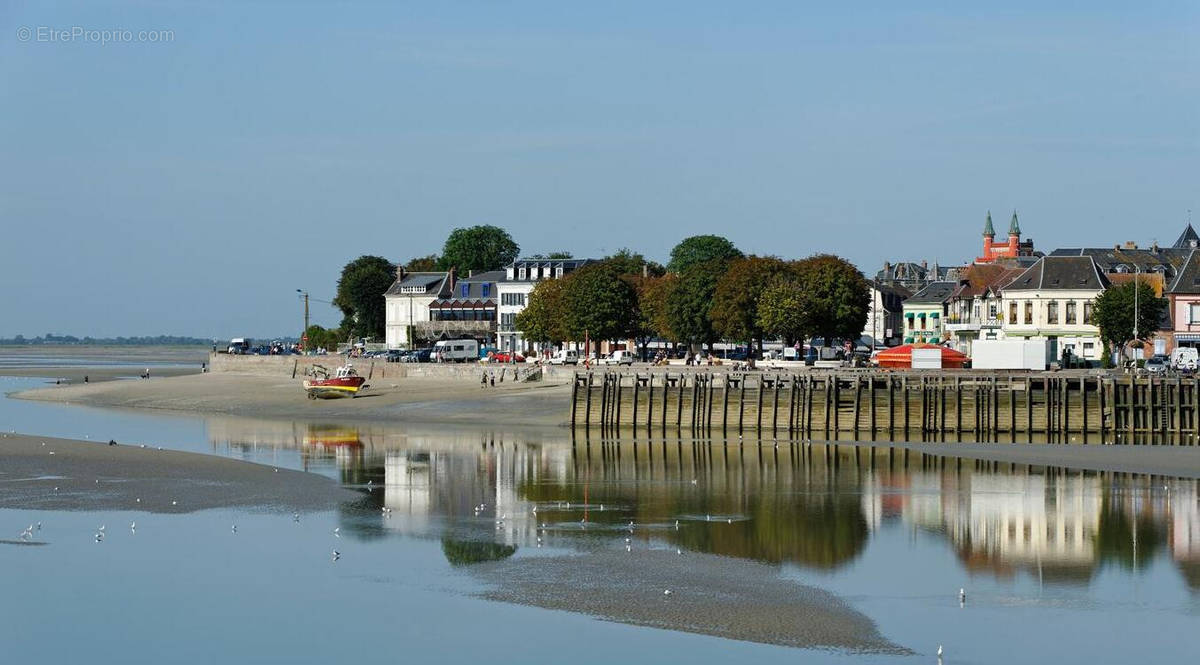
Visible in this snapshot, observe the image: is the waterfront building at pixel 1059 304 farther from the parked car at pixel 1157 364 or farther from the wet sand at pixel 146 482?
the wet sand at pixel 146 482

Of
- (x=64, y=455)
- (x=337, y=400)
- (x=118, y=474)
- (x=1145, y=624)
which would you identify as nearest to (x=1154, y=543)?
(x=1145, y=624)

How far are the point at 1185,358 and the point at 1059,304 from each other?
17.5m

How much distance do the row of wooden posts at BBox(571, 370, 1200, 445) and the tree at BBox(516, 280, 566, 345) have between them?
4457cm

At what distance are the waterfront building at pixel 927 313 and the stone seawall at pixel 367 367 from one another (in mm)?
44192

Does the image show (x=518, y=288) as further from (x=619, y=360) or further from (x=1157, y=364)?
(x=1157, y=364)

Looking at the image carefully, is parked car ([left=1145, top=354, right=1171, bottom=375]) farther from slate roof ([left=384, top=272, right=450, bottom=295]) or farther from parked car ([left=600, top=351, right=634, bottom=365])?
slate roof ([left=384, top=272, right=450, bottom=295])

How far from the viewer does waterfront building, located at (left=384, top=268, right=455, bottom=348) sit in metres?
144

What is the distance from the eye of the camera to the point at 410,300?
477ft

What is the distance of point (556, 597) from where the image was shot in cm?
2669

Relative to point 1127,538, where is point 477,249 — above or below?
above

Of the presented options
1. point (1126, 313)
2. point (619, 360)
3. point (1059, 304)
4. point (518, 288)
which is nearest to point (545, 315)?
point (619, 360)

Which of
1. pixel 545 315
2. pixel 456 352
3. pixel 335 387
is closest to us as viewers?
pixel 335 387

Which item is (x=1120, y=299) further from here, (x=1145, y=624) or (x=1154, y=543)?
(x=1145, y=624)

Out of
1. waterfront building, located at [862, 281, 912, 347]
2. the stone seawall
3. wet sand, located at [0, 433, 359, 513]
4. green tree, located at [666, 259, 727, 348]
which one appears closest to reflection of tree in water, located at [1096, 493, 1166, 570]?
wet sand, located at [0, 433, 359, 513]
